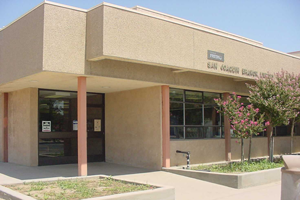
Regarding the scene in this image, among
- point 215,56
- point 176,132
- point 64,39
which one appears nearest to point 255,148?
point 176,132

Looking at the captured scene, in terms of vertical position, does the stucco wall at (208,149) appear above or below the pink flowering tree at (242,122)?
below

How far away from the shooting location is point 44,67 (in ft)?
34.1

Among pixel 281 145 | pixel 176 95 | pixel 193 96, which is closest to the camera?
pixel 176 95

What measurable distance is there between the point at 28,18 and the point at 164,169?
721cm

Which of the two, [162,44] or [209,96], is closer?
→ [162,44]

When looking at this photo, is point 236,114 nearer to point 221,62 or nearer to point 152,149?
point 221,62

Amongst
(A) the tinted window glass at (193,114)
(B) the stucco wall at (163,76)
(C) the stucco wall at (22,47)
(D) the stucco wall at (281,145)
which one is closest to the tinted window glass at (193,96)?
(A) the tinted window glass at (193,114)

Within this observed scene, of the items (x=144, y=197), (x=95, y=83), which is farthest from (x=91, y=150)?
(x=144, y=197)

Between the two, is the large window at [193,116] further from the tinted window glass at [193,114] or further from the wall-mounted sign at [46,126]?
the wall-mounted sign at [46,126]

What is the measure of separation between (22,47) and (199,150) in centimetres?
831

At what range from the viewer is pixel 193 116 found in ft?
51.6

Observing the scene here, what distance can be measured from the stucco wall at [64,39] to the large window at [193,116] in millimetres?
4962

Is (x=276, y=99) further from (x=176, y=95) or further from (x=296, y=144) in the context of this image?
(x=296, y=144)

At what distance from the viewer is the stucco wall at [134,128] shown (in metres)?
14.2
